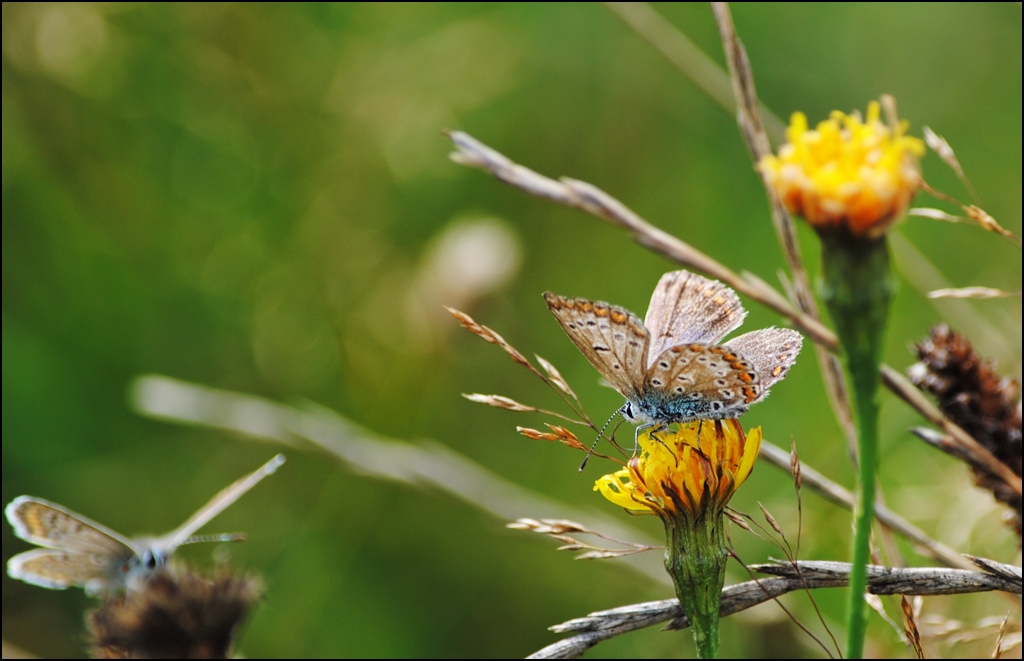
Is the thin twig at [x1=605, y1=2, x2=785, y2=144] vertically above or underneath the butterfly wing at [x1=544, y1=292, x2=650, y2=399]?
above

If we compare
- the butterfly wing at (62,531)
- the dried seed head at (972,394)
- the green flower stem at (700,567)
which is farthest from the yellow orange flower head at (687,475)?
the butterfly wing at (62,531)

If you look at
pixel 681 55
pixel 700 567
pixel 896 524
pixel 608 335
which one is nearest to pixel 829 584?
pixel 700 567

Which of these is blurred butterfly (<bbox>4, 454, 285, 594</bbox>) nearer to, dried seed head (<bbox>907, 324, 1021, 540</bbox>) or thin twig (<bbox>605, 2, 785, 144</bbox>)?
dried seed head (<bbox>907, 324, 1021, 540</bbox>)

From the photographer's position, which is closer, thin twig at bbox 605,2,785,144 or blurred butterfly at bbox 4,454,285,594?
blurred butterfly at bbox 4,454,285,594

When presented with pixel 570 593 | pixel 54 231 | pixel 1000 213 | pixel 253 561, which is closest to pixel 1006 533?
pixel 570 593

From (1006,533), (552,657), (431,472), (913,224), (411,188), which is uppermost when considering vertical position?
(411,188)

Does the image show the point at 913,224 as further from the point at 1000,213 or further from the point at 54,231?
the point at 54,231

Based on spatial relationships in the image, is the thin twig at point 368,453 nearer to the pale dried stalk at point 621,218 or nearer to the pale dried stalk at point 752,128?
the pale dried stalk at point 752,128

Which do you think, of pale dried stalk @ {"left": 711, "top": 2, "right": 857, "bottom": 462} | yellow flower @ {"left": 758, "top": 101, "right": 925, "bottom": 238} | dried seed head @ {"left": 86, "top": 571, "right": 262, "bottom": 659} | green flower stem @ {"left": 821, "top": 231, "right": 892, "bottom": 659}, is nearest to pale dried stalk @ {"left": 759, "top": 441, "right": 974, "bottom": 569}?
pale dried stalk @ {"left": 711, "top": 2, "right": 857, "bottom": 462}

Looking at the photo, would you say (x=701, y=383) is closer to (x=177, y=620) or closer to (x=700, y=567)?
(x=700, y=567)
